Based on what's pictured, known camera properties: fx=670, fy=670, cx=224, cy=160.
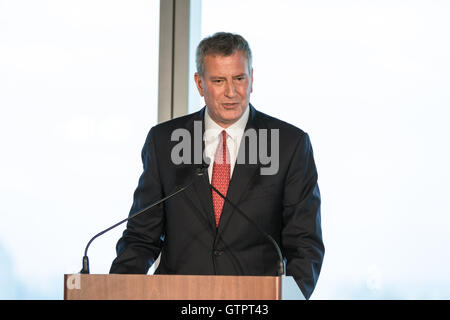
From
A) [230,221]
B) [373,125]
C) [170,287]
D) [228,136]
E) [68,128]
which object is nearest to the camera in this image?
[170,287]

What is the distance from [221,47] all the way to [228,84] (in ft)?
0.46

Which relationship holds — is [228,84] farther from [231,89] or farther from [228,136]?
[228,136]

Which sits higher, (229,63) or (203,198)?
(229,63)

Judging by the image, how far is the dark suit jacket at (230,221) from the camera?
2.37m

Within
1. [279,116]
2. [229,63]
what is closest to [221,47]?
[229,63]

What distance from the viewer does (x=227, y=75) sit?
242cm

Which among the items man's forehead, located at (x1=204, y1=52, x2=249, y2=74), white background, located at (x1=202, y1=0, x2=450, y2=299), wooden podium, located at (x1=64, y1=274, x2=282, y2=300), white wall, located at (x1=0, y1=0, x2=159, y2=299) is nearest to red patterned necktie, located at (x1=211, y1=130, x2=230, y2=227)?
man's forehead, located at (x1=204, y1=52, x2=249, y2=74)

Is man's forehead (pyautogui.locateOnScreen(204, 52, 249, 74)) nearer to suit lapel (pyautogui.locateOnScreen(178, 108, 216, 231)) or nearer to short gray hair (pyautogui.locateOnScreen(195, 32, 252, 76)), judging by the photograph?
short gray hair (pyautogui.locateOnScreen(195, 32, 252, 76))

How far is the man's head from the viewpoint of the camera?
242cm

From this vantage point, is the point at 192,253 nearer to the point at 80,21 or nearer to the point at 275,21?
the point at 275,21

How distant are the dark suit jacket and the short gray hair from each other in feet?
0.98

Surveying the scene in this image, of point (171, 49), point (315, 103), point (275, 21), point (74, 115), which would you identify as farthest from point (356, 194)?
point (74, 115)

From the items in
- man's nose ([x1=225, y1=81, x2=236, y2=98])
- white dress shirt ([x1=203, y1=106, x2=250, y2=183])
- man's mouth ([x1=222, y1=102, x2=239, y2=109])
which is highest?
man's nose ([x1=225, y1=81, x2=236, y2=98])

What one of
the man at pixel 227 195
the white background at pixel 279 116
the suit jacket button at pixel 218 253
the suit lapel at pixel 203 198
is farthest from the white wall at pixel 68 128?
the suit jacket button at pixel 218 253
